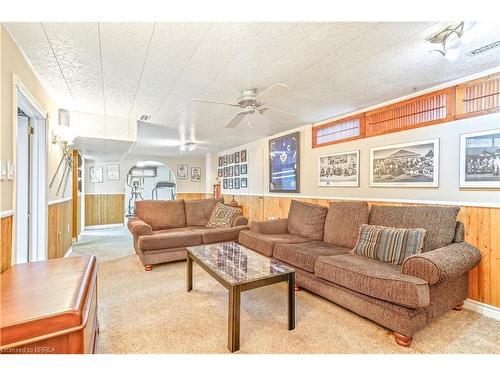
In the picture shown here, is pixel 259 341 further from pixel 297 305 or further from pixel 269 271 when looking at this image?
pixel 297 305

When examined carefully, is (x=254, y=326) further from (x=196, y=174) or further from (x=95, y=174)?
(x=95, y=174)

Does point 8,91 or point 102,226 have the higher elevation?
point 8,91

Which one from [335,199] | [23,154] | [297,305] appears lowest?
[297,305]

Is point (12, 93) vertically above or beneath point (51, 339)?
above

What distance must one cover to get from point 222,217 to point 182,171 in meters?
4.60

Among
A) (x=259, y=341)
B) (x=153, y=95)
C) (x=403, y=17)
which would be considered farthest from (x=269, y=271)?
(x=153, y=95)

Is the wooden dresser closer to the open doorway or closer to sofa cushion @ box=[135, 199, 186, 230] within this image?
the open doorway

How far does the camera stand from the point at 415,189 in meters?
2.72

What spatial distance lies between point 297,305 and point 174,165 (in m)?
6.99

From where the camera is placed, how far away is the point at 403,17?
1004 millimetres

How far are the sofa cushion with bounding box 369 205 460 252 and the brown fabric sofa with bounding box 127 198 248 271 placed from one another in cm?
231

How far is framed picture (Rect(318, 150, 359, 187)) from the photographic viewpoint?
11.1ft

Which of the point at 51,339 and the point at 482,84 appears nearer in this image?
the point at 51,339

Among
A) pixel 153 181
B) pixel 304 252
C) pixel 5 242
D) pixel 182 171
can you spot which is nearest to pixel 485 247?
pixel 304 252
